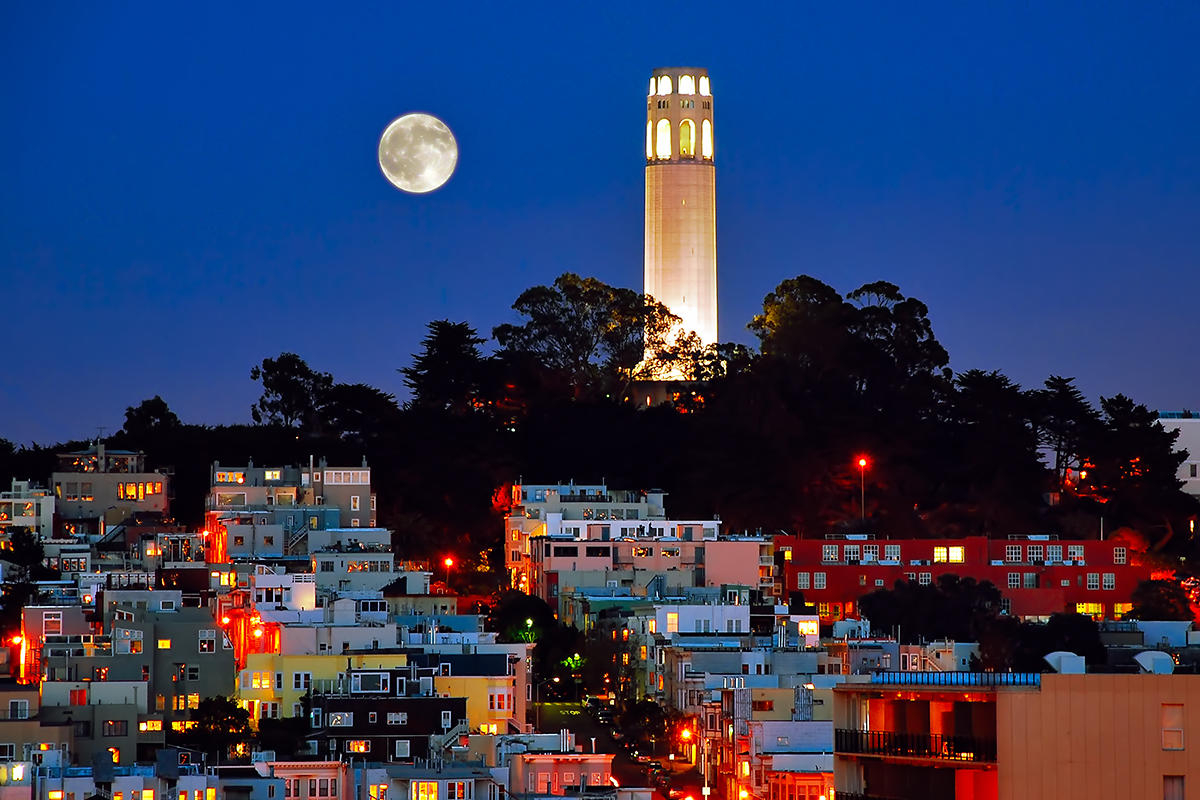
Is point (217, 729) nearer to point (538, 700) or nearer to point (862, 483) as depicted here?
point (538, 700)

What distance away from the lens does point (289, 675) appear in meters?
50.2

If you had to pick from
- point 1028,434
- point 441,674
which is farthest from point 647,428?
point 441,674

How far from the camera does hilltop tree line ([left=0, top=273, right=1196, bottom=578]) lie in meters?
69.9

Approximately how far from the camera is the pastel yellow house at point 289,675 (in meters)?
49.6

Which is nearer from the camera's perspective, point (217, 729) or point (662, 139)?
point (217, 729)

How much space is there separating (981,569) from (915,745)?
169 feet

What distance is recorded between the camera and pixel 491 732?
46.6m

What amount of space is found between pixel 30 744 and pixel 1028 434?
34.9m

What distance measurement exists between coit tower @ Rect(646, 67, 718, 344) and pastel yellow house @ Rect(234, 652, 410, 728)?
98.5 feet

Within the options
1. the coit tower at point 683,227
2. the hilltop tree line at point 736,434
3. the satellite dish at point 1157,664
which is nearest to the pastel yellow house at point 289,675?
the hilltop tree line at point 736,434

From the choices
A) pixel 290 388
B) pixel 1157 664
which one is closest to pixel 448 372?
pixel 290 388

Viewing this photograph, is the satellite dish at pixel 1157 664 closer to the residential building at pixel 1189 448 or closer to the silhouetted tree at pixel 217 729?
the silhouetted tree at pixel 217 729

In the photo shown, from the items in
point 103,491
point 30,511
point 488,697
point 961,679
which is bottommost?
point 488,697

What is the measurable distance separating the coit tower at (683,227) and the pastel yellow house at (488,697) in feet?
101
